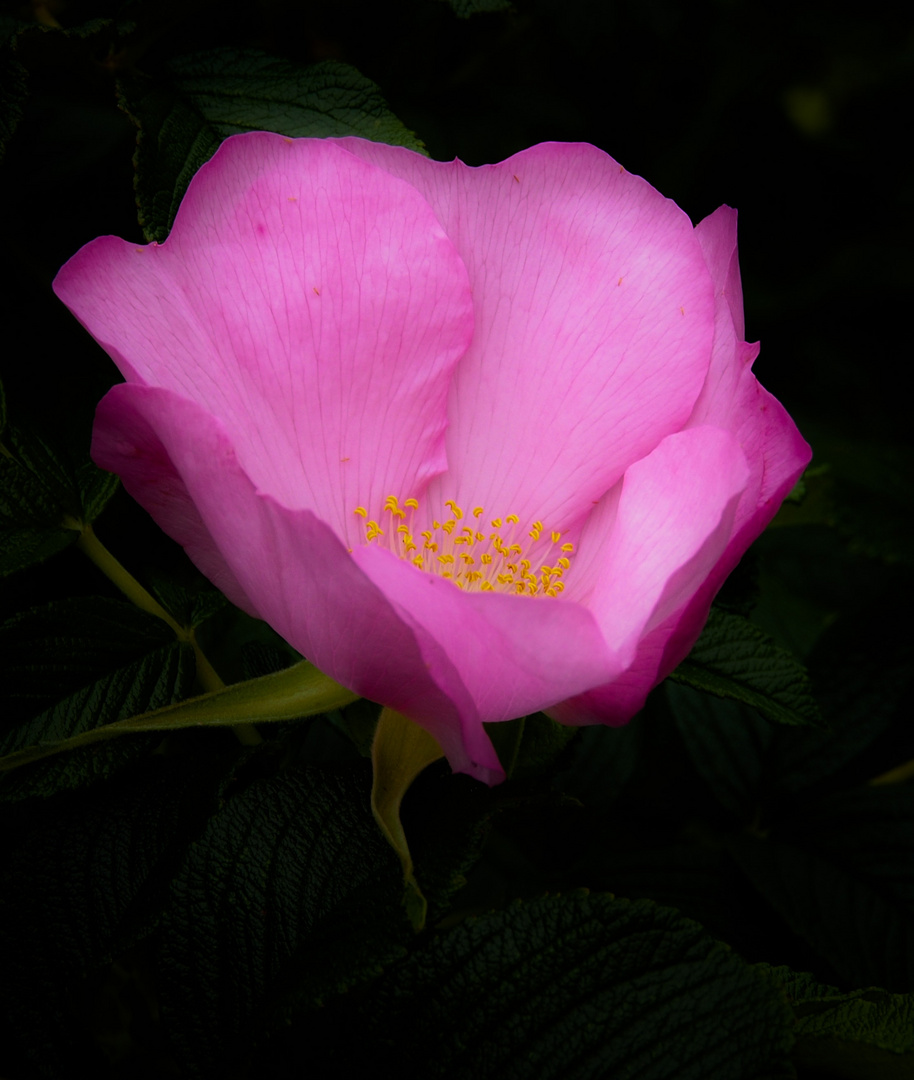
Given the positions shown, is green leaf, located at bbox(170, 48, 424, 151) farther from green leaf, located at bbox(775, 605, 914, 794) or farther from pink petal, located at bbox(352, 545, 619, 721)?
green leaf, located at bbox(775, 605, 914, 794)

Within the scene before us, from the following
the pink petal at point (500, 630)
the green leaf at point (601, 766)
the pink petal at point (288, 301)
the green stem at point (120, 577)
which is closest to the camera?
the pink petal at point (500, 630)

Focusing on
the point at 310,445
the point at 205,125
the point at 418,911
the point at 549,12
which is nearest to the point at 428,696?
the point at 418,911

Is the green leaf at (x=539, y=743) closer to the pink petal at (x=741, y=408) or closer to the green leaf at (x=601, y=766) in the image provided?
the pink petal at (x=741, y=408)

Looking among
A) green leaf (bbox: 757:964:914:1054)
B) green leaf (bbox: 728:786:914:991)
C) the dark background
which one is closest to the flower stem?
the dark background

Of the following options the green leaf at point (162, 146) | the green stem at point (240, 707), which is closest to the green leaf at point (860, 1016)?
the green stem at point (240, 707)

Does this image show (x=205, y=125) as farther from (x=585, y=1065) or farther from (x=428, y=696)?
(x=585, y=1065)

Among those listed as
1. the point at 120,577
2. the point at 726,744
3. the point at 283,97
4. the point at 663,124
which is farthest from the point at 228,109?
the point at 663,124
